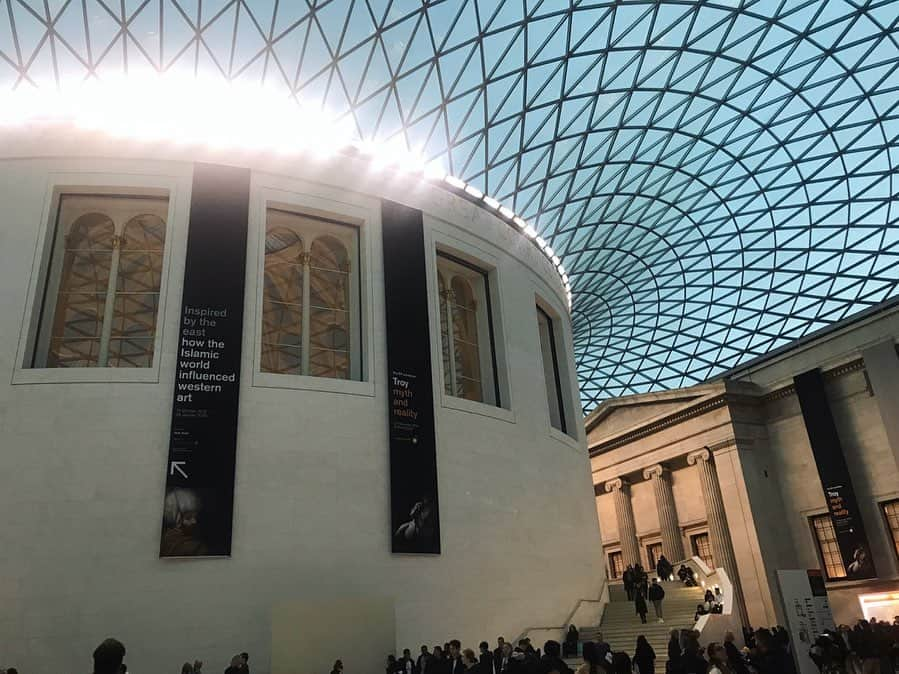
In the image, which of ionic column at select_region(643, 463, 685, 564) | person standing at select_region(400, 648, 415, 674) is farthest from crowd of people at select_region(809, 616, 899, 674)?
ionic column at select_region(643, 463, 685, 564)

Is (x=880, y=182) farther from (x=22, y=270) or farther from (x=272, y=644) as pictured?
(x=22, y=270)

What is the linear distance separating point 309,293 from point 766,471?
28615 mm

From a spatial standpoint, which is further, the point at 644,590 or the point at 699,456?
the point at 699,456

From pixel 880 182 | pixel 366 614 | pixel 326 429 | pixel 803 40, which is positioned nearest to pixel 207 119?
pixel 326 429

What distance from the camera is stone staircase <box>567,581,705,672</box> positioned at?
72.1 feet

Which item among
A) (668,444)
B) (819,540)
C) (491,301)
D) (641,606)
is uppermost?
(491,301)

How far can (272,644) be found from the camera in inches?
661

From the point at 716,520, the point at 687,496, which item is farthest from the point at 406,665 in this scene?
the point at 687,496

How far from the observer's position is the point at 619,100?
30406 mm

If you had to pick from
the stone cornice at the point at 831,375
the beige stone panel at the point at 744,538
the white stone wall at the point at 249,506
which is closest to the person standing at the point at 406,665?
the white stone wall at the point at 249,506

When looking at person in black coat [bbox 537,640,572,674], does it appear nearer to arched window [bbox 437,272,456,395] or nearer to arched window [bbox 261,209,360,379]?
arched window [bbox 261,209,360,379]

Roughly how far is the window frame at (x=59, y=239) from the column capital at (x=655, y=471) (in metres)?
33.0

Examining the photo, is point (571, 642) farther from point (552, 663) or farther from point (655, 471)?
point (655, 471)

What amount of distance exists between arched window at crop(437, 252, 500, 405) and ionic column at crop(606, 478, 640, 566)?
953 inches
